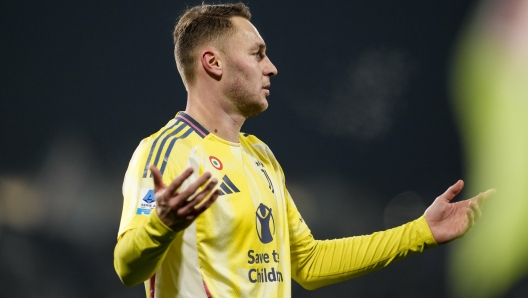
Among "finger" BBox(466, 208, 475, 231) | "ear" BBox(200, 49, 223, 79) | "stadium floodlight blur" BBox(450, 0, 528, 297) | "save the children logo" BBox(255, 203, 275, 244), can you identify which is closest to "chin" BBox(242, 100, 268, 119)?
"ear" BBox(200, 49, 223, 79)

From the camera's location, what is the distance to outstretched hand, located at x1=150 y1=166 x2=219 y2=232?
1.04 m

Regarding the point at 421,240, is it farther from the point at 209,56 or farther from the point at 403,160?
the point at 403,160

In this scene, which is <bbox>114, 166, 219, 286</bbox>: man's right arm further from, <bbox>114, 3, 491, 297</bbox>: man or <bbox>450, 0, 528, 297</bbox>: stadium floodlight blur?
<bbox>450, 0, 528, 297</bbox>: stadium floodlight blur

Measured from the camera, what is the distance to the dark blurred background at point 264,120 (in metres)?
2.54

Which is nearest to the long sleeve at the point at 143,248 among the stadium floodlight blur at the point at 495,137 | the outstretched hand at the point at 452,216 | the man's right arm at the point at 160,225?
the man's right arm at the point at 160,225

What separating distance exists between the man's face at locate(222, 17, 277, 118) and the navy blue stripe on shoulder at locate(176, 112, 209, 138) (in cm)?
11

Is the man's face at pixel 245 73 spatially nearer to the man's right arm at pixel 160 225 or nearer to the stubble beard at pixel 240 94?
the stubble beard at pixel 240 94

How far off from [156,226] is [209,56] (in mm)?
603

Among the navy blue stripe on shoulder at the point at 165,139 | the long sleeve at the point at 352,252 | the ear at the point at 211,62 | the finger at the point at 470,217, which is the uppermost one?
the ear at the point at 211,62

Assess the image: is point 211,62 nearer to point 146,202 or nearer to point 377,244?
point 146,202

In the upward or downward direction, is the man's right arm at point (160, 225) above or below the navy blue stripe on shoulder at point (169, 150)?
below

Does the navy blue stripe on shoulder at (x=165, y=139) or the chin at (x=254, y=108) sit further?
the chin at (x=254, y=108)

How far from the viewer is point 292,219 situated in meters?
1.68

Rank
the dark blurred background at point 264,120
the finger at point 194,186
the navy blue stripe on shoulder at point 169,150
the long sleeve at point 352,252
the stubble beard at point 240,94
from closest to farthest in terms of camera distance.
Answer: the finger at point 194,186, the navy blue stripe on shoulder at point 169,150, the stubble beard at point 240,94, the long sleeve at point 352,252, the dark blurred background at point 264,120
